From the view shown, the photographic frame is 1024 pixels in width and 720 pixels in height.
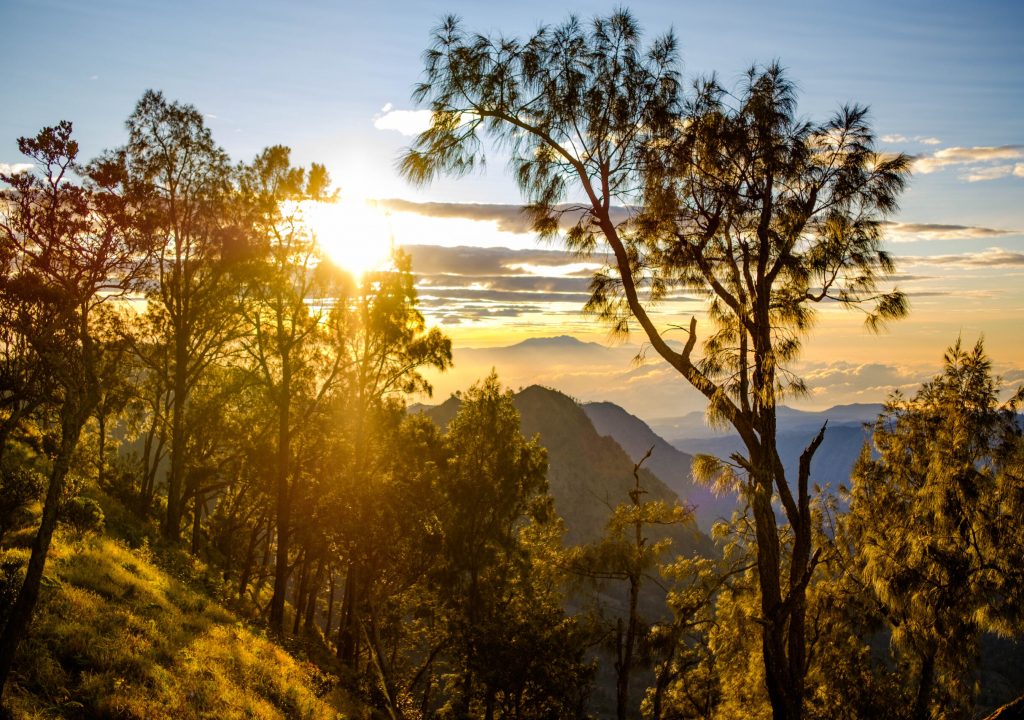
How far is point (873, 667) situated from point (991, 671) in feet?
475

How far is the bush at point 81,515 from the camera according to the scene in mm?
16345

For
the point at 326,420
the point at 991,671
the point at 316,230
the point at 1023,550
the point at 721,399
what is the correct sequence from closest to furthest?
the point at 721,399 → the point at 1023,550 → the point at 316,230 → the point at 326,420 → the point at 991,671

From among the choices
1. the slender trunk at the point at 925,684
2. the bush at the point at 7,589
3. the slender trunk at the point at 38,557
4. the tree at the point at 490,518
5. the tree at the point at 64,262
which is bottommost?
the slender trunk at the point at 925,684

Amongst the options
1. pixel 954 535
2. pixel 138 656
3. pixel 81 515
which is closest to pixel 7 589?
pixel 138 656

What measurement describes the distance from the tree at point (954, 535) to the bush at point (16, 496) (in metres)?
22.0

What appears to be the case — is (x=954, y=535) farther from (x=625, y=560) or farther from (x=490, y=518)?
(x=490, y=518)

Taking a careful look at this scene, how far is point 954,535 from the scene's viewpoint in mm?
17250

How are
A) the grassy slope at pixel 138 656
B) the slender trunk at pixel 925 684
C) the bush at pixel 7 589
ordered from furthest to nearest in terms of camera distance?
the slender trunk at pixel 925 684
the bush at pixel 7 589
the grassy slope at pixel 138 656

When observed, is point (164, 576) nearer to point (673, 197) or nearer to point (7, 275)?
point (7, 275)

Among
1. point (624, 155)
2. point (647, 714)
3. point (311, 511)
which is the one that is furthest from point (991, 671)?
point (624, 155)

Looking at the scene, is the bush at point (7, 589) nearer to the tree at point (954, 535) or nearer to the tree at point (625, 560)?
the tree at point (625, 560)

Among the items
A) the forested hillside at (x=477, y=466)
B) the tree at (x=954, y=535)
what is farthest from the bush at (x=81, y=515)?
the tree at (x=954, y=535)

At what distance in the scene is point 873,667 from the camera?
2461 centimetres

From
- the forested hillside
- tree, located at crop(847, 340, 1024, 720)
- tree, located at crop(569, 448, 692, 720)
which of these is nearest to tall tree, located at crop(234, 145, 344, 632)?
the forested hillside
